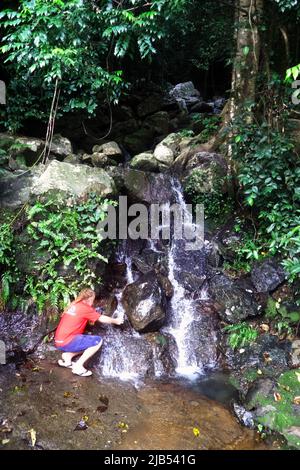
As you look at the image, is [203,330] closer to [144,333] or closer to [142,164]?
[144,333]

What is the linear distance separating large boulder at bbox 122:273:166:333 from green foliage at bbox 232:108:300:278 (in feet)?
6.47

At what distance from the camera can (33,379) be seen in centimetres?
509

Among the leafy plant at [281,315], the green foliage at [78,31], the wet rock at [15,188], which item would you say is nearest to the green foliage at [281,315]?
the leafy plant at [281,315]

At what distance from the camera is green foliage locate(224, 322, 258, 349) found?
6.21 meters

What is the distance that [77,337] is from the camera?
5383mm

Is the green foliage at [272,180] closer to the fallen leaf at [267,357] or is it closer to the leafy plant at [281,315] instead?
the leafy plant at [281,315]

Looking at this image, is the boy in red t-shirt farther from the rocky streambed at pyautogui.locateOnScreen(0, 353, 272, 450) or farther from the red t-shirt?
the rocky streambed at pyautogui.locateOnScreen(0, 353, 272, 450)

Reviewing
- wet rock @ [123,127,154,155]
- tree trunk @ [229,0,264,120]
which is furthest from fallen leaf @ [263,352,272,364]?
wet rock @ [123,127,154,155]

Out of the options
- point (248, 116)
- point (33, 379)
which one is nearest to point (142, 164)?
point (248, 116)

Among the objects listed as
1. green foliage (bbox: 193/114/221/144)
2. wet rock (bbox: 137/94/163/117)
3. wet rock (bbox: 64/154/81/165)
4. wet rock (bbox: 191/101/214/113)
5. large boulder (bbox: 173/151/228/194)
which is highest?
wet rock (bbox: 191/101/214/113)

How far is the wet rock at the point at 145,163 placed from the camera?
10156 mm

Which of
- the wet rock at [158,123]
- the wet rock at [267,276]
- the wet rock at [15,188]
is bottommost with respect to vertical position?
the wet rock at [267,276]

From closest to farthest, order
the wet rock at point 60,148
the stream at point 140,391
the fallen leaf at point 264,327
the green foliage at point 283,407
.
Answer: the stream at point 140,391 < the green foliage at point 283,407 < the fallen leaf at point 264,327 < the wet rock at point 60,148

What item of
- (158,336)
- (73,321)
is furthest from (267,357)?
(73,321)
